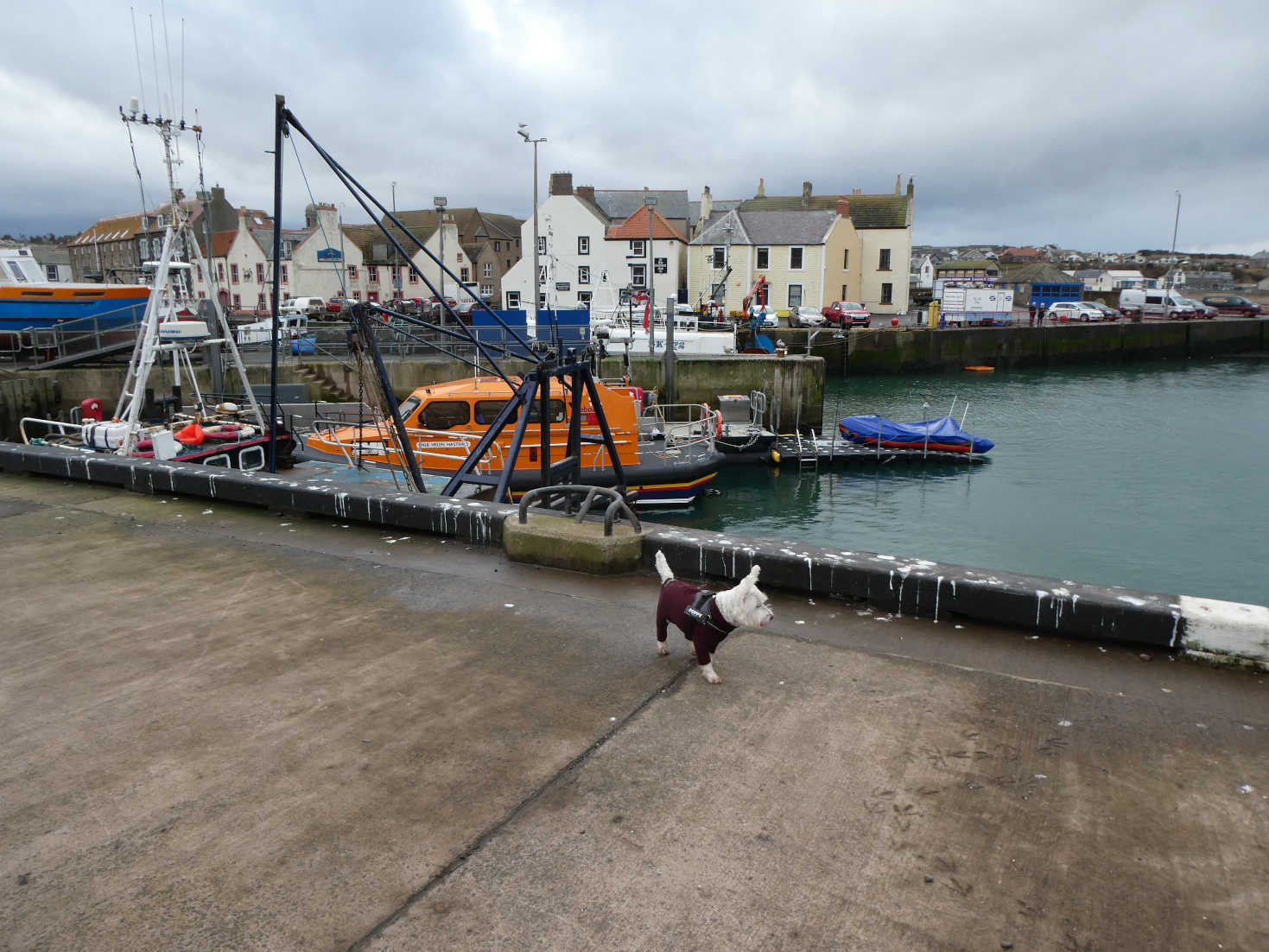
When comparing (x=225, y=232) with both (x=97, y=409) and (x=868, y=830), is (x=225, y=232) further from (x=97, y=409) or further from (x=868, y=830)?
(x=868, y=830)

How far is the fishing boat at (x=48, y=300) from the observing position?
24312 mm

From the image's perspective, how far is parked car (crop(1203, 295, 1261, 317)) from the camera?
6194cm

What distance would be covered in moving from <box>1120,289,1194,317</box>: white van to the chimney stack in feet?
137

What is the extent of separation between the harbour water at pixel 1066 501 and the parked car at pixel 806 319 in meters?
13.8

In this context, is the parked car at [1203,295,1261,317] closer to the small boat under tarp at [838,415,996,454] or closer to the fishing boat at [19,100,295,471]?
the small boat under tarp at [838,415,996,454]

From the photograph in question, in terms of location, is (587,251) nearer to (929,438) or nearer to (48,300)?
(48,300)

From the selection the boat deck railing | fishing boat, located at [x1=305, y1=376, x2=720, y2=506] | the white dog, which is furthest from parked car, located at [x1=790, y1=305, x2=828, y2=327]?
the white dog

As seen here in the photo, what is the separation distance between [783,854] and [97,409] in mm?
18567

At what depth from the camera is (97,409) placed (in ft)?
56.6

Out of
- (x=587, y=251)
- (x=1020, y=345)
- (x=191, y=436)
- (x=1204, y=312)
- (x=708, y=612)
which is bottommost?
(x=191, y=436)

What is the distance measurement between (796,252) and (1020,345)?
1608 centimetres

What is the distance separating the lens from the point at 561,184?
59219 millimetres

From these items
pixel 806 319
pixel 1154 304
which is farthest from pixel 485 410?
pixel 1154 304

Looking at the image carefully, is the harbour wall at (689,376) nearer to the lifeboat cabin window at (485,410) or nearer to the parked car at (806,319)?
the lifeboat cabin window at (485,410)
